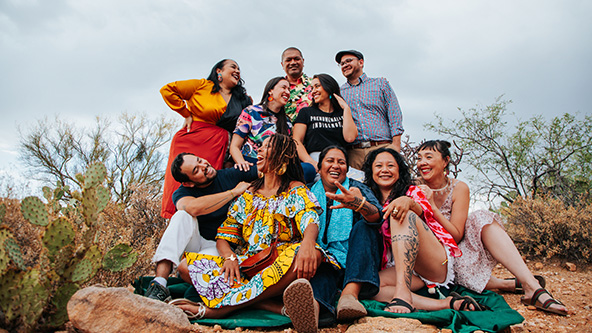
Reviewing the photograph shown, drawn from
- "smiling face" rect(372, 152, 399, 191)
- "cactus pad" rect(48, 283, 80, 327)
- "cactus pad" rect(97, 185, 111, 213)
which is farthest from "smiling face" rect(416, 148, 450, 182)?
"cactus pad" rect(48, 283, 80, 327)

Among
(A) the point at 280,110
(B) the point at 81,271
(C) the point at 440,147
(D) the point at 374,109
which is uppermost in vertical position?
(D) the point at 374,109

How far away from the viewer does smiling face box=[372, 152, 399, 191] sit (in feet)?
11.6

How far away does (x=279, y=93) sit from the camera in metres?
4.60

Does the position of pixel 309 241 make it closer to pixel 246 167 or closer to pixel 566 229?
pixel 246 167

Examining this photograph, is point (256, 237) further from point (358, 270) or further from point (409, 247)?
point (409, 247)

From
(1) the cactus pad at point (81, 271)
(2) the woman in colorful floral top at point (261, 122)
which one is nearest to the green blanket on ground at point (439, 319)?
(1) the cactus pad at point (81, 271)

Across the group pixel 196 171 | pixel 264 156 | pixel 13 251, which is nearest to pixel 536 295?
pixel 264 156

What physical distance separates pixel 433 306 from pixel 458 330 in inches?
17.6

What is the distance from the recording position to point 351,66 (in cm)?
→ 542

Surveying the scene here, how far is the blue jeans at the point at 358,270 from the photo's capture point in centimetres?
285

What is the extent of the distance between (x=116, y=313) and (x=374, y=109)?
405 centimetres

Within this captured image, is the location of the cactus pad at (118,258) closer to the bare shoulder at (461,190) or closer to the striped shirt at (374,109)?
the bare shoulder at (461,190)

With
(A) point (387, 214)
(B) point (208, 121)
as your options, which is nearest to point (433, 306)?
(A) point (387, 214)

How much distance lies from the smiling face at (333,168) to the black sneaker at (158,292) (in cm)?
169
